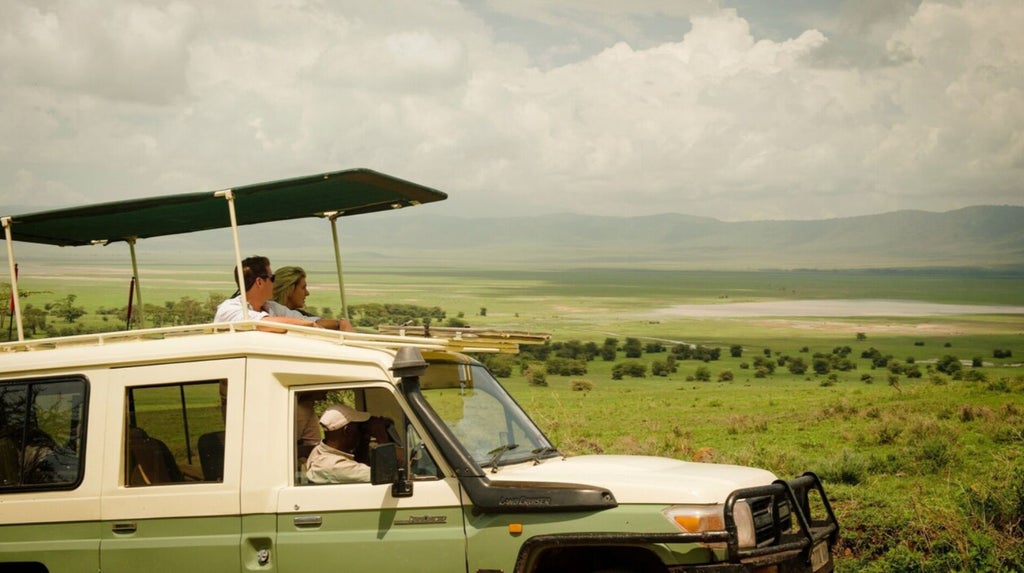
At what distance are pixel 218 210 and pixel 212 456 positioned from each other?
8.01 ft

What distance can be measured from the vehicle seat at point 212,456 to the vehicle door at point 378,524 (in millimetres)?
541

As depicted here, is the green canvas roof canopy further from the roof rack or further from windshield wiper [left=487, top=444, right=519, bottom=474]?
windshield wiper [left=487, top=444, right=519, bottom=474]

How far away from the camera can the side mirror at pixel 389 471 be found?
6711mm

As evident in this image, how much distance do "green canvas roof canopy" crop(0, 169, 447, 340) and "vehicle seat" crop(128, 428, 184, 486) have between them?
1447mm

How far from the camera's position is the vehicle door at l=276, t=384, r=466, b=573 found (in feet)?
22.5

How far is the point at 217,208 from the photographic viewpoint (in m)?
8.95

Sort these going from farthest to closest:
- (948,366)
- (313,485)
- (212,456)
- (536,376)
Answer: (948,366)
(536,376)
(212,456)
(313,485)

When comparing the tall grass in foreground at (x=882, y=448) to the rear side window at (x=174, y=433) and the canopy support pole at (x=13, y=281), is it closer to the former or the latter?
the rear side window at (x=174, y=433)

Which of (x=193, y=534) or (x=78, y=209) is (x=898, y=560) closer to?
(x=193, y=534)

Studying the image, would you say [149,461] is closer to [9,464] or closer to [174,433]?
[174,433]

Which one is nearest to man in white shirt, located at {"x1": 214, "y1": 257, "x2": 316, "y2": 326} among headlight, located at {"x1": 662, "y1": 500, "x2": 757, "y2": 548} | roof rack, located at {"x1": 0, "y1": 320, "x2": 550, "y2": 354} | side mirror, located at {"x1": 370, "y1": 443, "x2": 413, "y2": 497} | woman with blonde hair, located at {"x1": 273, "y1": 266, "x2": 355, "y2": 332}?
woman with blonde hair, located at {"x1": 273, "y1": 266, "x2": 355, "y2": 332}

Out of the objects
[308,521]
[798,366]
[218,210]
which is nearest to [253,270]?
[218,210]

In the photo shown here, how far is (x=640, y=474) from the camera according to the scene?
271 inches

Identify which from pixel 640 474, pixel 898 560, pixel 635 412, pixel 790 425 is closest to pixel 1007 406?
pixel 790 425
